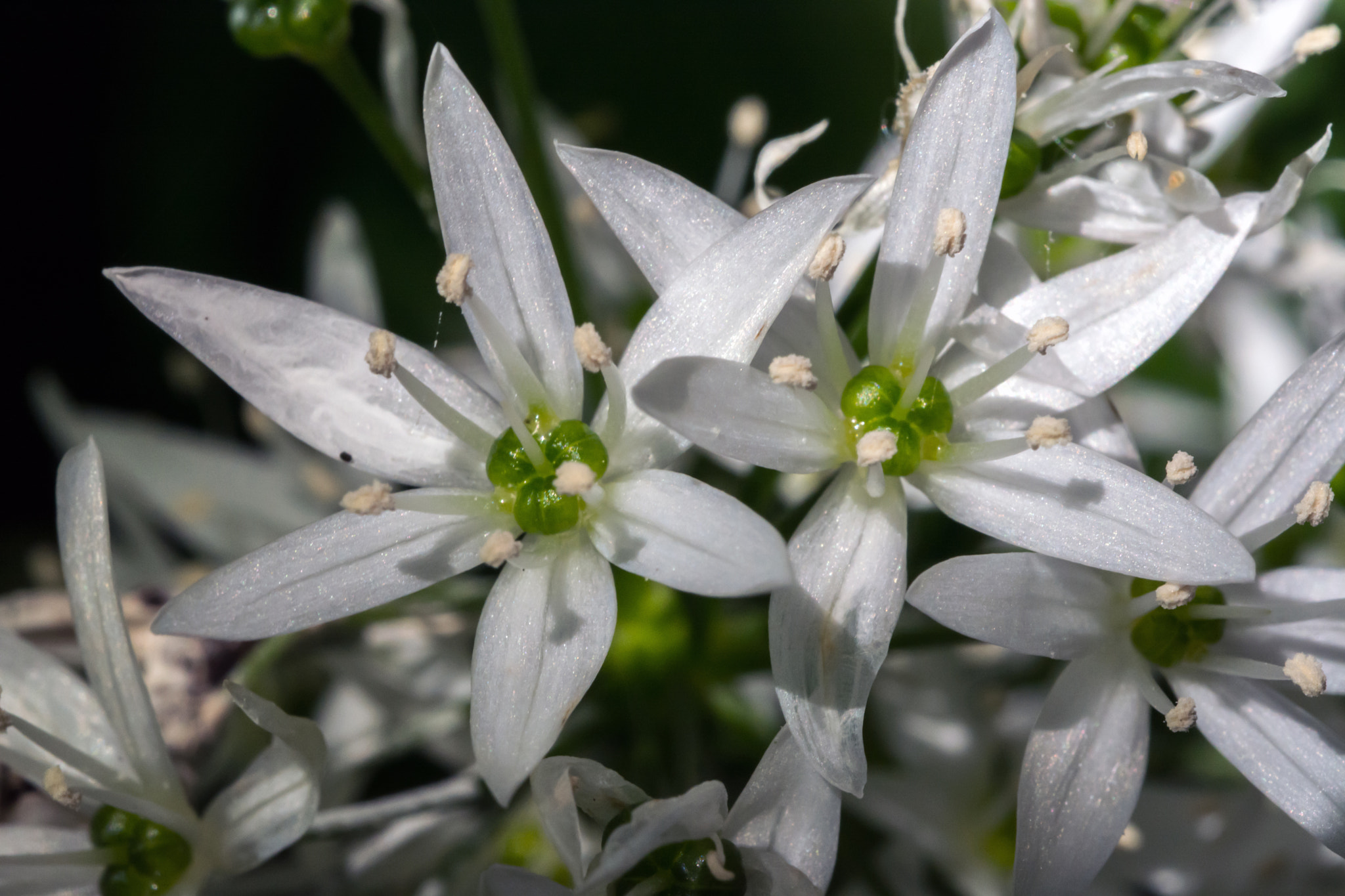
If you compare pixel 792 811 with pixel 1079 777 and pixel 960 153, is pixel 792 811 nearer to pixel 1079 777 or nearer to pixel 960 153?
pixel 1079 777

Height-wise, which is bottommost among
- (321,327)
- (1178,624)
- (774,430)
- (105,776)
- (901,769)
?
(901,769)

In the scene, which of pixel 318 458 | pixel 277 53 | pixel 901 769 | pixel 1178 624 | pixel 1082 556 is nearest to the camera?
pixel 1082 556

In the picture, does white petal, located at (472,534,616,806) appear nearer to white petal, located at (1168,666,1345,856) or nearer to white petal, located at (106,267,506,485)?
white petal, located at (106,267,506,485)

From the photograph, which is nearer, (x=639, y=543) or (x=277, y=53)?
(x=639, y=543)

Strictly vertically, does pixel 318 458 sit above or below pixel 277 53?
below

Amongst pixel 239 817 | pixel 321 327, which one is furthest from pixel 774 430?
pixel 239 817

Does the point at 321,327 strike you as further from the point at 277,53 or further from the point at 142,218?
the point at 142,218

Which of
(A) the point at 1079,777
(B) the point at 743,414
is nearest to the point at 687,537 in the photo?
(B) the point at 743,414
